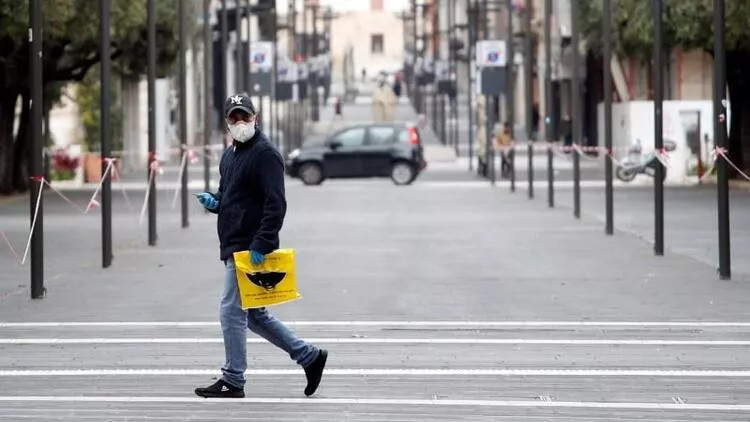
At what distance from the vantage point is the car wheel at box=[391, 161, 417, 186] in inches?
2153

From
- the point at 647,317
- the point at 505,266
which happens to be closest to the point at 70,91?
the point at 505,266

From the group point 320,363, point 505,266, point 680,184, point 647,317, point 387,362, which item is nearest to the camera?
point 320,363

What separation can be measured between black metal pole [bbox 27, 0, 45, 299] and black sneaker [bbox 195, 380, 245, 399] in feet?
26.3

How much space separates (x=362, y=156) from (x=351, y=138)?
0.61m

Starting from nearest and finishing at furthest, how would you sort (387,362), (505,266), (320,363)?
(320,363)
(387,362)
(505,266)

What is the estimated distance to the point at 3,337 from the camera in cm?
1565

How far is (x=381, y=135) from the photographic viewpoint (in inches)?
2208

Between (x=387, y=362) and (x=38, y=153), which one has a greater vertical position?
(x=38, y=153)

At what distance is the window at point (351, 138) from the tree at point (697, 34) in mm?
6941

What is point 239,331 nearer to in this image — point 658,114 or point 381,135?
point 658,114

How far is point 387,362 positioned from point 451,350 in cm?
89

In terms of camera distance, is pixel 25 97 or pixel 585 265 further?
pixel 25 97

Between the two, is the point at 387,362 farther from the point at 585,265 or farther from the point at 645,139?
the point at 645,139

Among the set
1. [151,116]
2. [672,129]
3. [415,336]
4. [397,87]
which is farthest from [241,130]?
[397,87]
